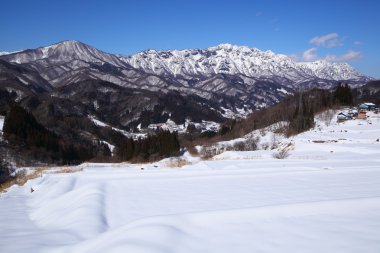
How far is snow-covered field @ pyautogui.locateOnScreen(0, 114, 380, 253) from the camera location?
4.18m

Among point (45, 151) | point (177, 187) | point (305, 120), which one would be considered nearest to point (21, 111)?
point (45, 151)

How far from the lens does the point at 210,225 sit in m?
4.86

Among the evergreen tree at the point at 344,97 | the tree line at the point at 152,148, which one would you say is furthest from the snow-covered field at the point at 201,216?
the evergreen tree at the point at 344,97

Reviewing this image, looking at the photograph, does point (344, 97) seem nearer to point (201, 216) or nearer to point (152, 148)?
point (152, 148)

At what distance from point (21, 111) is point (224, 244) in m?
109

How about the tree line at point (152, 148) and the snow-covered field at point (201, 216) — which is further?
the tree line at point (152, 148)

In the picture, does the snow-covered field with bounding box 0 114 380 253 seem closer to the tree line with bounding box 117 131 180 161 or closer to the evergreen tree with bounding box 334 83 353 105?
the tree line with bounding box 117 131 180 161

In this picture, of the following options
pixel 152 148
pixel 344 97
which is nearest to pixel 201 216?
pixel 152 148

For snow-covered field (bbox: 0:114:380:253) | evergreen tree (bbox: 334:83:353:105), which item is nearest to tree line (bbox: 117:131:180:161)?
evergreen tree (bbox: 334:83:353:105)

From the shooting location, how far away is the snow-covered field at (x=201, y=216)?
4184 mm

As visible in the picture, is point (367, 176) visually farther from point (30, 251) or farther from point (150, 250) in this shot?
point (30, 251)

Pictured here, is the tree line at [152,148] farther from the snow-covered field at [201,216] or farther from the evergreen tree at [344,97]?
the snow-covered field at [201,216]

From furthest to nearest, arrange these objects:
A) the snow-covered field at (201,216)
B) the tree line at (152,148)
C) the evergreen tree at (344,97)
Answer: the evergreen tree at (344,97), the tree line at (152,148), the snow-covered field at (201,216)

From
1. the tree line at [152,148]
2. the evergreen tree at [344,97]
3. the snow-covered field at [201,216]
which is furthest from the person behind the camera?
the evergreen tree at [344,97]
